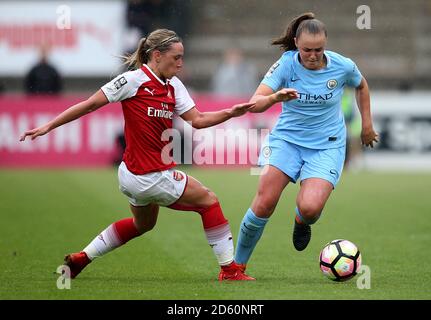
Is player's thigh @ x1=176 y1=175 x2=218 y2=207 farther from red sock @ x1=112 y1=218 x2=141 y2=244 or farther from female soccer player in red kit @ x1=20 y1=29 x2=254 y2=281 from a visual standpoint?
red sock @ x1=112 y1=218 x2=141 y2=244

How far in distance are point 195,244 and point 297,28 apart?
3.06 metres

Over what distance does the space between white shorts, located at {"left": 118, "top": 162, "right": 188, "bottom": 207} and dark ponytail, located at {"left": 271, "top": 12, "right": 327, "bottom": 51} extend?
142cm

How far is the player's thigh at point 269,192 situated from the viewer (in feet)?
25.0

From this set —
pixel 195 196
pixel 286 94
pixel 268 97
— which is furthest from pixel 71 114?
pixel 286 94

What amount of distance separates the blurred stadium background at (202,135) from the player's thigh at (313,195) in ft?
1.83

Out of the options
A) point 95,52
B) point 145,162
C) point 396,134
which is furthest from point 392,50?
point 145,162

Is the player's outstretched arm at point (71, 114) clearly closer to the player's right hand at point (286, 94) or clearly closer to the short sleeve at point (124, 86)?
the short sleeve at point (124, 86)

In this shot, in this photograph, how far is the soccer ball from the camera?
7348 mm

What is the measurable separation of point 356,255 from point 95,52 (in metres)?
16.6

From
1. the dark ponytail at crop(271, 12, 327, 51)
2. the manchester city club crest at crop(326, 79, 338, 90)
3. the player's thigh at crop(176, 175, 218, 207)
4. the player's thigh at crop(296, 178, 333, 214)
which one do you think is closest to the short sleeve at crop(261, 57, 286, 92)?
the dark ponytail at crop(271, 12, 327, 51)

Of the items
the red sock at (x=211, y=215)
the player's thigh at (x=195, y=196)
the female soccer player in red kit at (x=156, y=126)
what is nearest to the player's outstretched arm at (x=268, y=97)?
the female soccer player in red kit at (x=156, y=126)

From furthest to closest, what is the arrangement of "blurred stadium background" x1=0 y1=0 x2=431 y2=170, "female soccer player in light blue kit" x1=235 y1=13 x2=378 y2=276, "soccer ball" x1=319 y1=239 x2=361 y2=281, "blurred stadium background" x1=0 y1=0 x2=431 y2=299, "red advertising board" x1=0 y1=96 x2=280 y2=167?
"blurred stadium background" x1=0 y1=0 x2=431 y2=170
"red advertising board" x1=0 y1=96 x2=280 y2=167
"blurred stadium background" x1=0 y1=0 x2=431 y2=299
"female soccer player in light blue kit" x1=235 y1=13 x2=378 y2=276
"soccer ball" x1=319 y1=239 x2=361 y2=281
